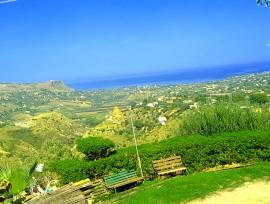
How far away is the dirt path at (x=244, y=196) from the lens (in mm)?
12008

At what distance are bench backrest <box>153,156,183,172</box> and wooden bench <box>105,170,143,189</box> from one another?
734mm

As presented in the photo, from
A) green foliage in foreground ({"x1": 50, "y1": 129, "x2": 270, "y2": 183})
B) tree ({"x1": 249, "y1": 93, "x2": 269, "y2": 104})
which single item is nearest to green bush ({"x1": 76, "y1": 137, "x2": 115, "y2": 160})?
green foliage in foreground ({"x1": 50, "y1": 129, "x2": 270, "y2": 183})

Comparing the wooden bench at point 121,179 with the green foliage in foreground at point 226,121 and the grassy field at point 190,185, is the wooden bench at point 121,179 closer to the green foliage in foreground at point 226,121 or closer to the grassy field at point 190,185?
the grassy field at point 190,185

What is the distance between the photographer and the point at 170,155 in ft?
52.2

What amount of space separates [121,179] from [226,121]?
16.3 ft

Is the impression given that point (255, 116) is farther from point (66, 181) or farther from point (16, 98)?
point (16, 98)

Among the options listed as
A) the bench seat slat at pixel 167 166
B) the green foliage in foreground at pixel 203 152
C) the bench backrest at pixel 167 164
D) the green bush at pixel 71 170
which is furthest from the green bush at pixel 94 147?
the bench seat slat at pixel 167 166

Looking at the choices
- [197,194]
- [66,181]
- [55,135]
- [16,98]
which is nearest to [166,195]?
[197,194]

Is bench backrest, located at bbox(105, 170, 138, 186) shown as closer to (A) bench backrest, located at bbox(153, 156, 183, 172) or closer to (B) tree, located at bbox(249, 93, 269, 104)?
(A) bench backrest, located at bbox(153, 156, 183, 172)

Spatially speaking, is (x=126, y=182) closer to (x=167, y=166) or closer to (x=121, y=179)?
(x=121, y=179)

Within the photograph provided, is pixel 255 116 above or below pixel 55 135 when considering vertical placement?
above

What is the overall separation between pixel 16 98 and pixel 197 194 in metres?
192

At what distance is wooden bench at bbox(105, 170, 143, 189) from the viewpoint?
47.4 ft

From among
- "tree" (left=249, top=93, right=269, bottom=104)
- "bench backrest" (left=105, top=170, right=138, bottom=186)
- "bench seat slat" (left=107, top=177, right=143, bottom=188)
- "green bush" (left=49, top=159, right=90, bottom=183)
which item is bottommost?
"tree" (left=249, top=93, right=269, bottom=104)
